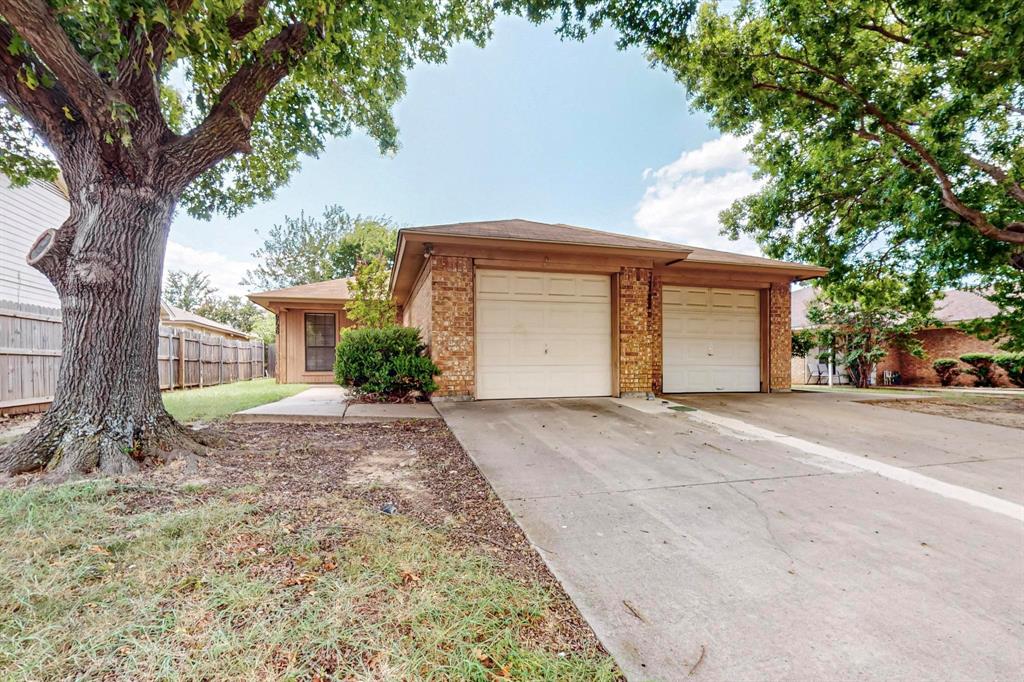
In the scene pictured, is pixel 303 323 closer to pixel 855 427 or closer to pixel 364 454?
pixel 364 454

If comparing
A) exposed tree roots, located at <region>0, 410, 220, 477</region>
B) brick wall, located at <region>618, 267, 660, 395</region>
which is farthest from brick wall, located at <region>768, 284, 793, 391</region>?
exposed tree roots, located at <region>0, 410, 220, 477</region>

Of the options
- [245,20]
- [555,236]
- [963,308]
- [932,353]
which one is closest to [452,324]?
[555,236]

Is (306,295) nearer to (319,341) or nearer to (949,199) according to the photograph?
(319,341)

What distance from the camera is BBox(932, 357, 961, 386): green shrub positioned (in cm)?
1445

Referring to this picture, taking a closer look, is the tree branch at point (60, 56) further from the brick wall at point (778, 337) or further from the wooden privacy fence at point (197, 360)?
the brick wall at point (778, 337)

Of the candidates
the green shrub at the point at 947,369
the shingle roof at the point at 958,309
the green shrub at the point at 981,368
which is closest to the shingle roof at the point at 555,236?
the shingle roof at the point at 958,309

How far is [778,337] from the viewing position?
9.11m

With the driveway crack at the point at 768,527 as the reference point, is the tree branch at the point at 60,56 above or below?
above

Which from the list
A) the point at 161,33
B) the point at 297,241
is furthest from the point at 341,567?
the point at 297,241

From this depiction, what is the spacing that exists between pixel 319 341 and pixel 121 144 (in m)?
10.1

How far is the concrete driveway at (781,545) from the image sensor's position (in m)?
1.53

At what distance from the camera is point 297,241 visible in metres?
28.5

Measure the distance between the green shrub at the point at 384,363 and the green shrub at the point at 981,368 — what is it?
1818 centimetres

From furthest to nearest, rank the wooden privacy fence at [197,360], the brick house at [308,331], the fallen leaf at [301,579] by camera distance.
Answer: the brick house at [308,331] → the wooden privacy fence at [197,360] → the fallen leaf at [301,579]
